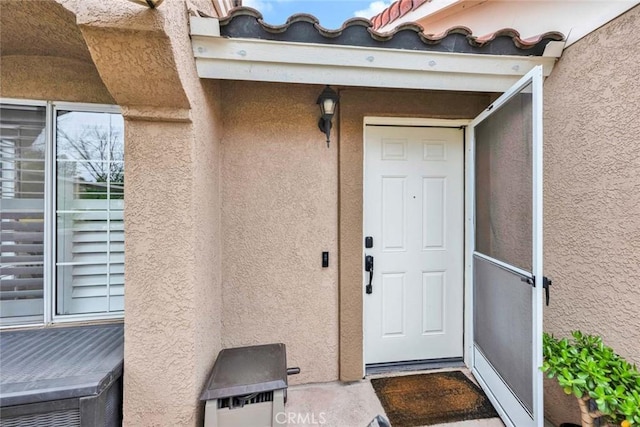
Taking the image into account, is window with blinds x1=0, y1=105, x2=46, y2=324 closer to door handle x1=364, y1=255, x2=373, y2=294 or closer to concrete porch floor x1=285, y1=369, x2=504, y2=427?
concrete porch floor x1=285, y1=369, x2=504, y2=427

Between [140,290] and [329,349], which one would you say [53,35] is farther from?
[329,349]

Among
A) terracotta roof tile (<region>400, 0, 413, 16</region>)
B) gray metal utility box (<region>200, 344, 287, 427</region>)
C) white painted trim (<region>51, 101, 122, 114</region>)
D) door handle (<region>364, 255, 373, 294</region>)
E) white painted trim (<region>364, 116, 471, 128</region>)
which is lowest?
gray metal utility box (<region>200, 344, 287, 427</region>)

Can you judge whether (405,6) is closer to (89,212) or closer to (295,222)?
(295,222)

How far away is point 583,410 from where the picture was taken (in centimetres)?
189

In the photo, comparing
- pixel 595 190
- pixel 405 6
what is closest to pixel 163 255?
pixel 595 190

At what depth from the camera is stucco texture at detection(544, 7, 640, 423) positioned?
2051mm

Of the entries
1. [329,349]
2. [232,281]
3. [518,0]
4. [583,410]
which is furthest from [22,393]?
[518,0]

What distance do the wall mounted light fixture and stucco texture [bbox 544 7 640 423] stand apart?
2180mm

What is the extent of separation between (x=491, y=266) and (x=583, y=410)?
1290 millimetres

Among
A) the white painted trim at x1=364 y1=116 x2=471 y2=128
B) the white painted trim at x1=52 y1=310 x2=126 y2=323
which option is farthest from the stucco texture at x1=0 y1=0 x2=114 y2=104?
the white painted trim at x1=364 y1=116 x2=471 y2=128

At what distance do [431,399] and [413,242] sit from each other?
1.74m

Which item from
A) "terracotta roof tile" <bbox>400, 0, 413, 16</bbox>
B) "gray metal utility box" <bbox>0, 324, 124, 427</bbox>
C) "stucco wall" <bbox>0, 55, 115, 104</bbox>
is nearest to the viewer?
"gray metal utility box" <bbox>0, 324, 124, 427</bbox>

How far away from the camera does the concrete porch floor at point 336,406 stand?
2.62 metres

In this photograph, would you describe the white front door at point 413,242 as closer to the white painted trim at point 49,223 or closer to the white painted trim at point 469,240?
the white painted trim at point 469,240
